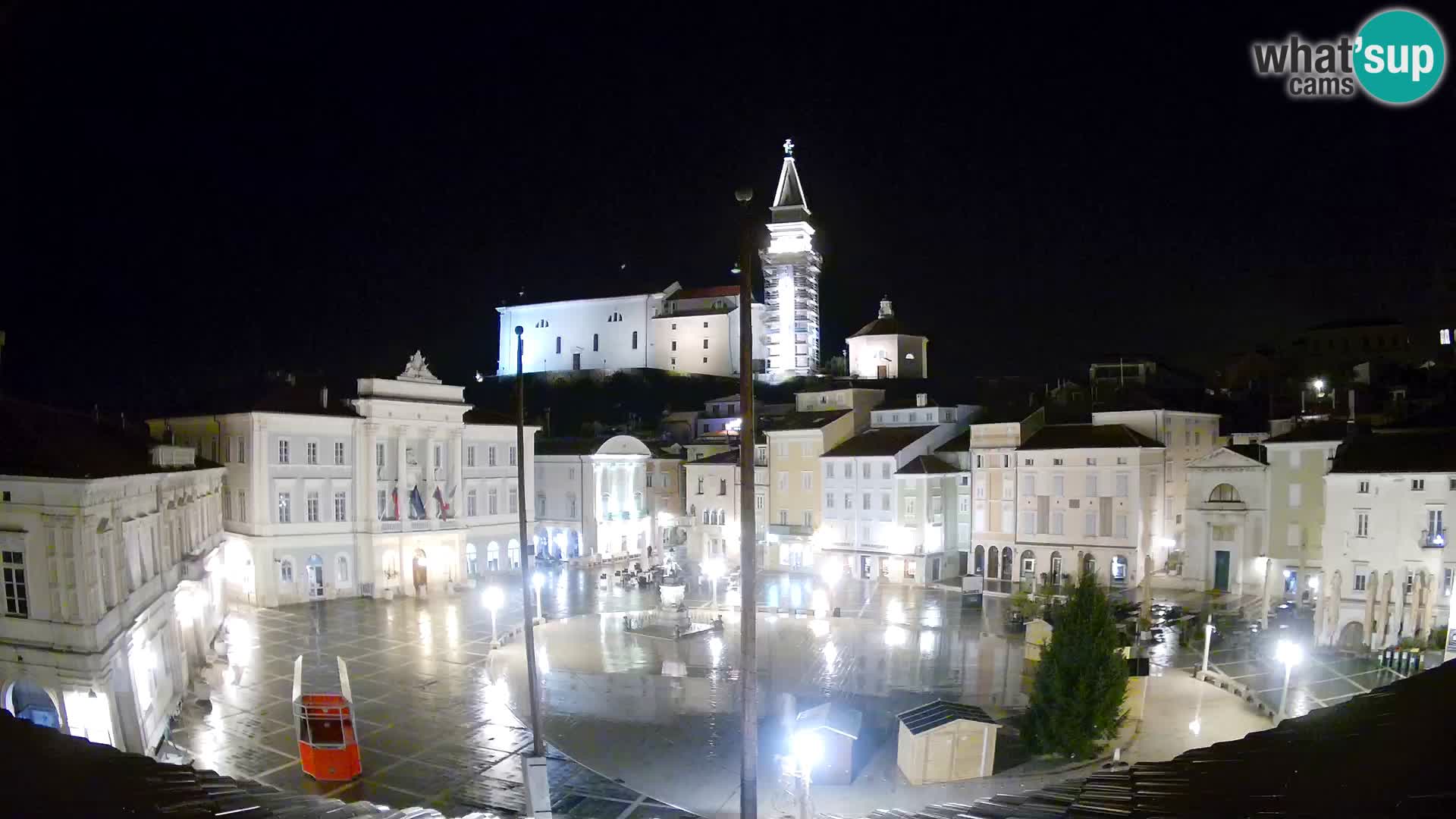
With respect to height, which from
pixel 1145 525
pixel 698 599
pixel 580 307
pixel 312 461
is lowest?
pixel 698 599

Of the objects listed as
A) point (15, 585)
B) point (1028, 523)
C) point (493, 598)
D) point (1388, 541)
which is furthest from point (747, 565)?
point (1028, 523)

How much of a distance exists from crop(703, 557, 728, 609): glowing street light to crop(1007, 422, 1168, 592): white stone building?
41.8ft

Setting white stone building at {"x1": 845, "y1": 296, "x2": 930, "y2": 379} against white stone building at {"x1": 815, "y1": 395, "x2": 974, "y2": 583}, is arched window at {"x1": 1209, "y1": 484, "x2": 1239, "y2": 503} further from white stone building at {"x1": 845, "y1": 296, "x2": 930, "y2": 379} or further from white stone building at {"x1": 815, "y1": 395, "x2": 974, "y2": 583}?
white stone building at {"x1": 845, "y1": 296, "x2": 930, "y2": 379}

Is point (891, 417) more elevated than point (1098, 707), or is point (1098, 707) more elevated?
point (891, 417)

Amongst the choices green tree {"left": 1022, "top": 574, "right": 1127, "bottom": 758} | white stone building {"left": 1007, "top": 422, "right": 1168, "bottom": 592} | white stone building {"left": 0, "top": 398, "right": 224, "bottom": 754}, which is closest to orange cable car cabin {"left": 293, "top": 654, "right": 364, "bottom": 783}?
white stone building {"left": 0, "top": 398, "right": 224, "bottom": 754}

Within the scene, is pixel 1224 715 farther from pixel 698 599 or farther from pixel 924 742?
pixel 698 599

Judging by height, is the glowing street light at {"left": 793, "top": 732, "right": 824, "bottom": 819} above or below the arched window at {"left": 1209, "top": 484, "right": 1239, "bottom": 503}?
below

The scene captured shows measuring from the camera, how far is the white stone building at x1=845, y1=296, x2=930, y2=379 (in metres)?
80.1

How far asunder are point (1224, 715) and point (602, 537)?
37.0 meters

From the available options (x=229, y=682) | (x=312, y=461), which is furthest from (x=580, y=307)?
(x=229, y=682)

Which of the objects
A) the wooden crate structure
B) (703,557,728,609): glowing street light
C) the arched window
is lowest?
(703,557,728,609): glowing street light

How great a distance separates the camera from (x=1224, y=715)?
22344mm

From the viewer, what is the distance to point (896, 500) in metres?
46.3

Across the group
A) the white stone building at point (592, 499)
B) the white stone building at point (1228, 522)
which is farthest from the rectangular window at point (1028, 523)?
the white stone building at point (592, 499)
